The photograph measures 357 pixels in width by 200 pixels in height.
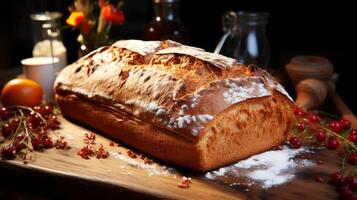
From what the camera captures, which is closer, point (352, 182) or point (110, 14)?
point (352, 182)

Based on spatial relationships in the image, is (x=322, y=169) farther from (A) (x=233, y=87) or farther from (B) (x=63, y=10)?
(B) (x=63, y=10)

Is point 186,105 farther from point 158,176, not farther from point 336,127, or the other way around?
point 336,127

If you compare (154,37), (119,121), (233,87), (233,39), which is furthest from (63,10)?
(233,87)

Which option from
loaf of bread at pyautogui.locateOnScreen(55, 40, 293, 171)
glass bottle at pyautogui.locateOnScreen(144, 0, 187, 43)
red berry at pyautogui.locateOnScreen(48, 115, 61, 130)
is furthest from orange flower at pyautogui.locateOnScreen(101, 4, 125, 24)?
red berry at pyautogui.locateOnScreen(48, 115, 61, 130)

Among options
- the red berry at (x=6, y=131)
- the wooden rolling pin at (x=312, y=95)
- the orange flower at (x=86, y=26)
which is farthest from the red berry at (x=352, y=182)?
the orange flower at (x=86, y=26)

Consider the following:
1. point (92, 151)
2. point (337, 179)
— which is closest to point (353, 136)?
point (337, 179)

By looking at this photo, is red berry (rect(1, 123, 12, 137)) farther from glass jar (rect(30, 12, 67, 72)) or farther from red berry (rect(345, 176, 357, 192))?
red berry (rect(345, 176, 357, 192))

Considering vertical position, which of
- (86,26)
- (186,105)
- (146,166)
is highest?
(86,26)
